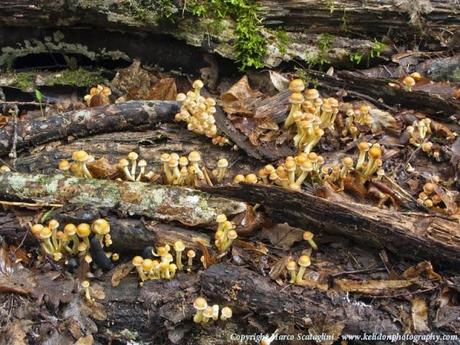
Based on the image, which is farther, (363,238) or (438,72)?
(438,72)

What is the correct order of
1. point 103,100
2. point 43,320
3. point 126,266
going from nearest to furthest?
point 43,320 → point 126,266 → point 103,100

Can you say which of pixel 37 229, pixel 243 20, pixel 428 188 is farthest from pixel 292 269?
pixel 243 20

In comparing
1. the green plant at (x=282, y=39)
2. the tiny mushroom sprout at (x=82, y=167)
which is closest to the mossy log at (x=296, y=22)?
the green plant at (x=282, y=39)

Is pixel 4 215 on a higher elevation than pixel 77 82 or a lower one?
lower

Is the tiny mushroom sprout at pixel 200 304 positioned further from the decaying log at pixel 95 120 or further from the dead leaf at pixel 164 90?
the dead leaf at pixel 164 90

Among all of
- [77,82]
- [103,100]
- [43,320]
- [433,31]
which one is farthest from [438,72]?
[43,320]

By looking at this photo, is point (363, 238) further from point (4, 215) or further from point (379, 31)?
point (4, 215)

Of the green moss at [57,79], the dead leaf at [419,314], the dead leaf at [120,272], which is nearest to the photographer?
the dead leaf at [419,314]
